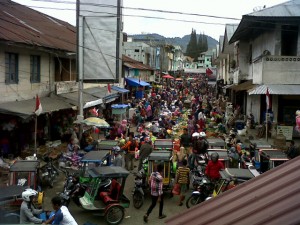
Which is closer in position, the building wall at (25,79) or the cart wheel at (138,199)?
the cart wheel at (138,199)

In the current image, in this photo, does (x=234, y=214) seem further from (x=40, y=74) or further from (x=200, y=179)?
(x=40, y=74)

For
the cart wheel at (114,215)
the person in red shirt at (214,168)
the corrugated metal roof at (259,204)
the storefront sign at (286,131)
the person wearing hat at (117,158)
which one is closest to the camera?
the corrugated metal roof at (259,204)

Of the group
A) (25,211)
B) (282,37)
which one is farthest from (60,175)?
(282,37)

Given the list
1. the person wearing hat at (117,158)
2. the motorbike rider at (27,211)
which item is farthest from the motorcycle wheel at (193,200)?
the motorbike rider at (27,211)

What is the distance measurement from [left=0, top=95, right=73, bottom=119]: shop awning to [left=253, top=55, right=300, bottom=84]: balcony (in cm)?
1011

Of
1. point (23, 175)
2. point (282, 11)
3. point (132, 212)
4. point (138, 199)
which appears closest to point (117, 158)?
point (138, 199)

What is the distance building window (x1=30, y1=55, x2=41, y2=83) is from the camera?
17.8 m

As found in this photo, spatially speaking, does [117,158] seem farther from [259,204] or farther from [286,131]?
[259,204]

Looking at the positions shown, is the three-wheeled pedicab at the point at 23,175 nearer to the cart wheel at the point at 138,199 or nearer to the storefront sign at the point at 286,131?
the cart wheel at the point at 138,199

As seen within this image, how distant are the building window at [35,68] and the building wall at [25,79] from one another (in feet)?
0.68

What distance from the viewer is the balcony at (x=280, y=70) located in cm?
1964

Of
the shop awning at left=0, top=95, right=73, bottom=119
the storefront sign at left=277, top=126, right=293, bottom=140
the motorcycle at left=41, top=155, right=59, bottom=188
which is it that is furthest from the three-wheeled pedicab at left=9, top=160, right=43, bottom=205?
the storefront sign at left=277, top=126, right=293, bottom=140

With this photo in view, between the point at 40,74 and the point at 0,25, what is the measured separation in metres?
3.73

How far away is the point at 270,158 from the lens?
1198cm
